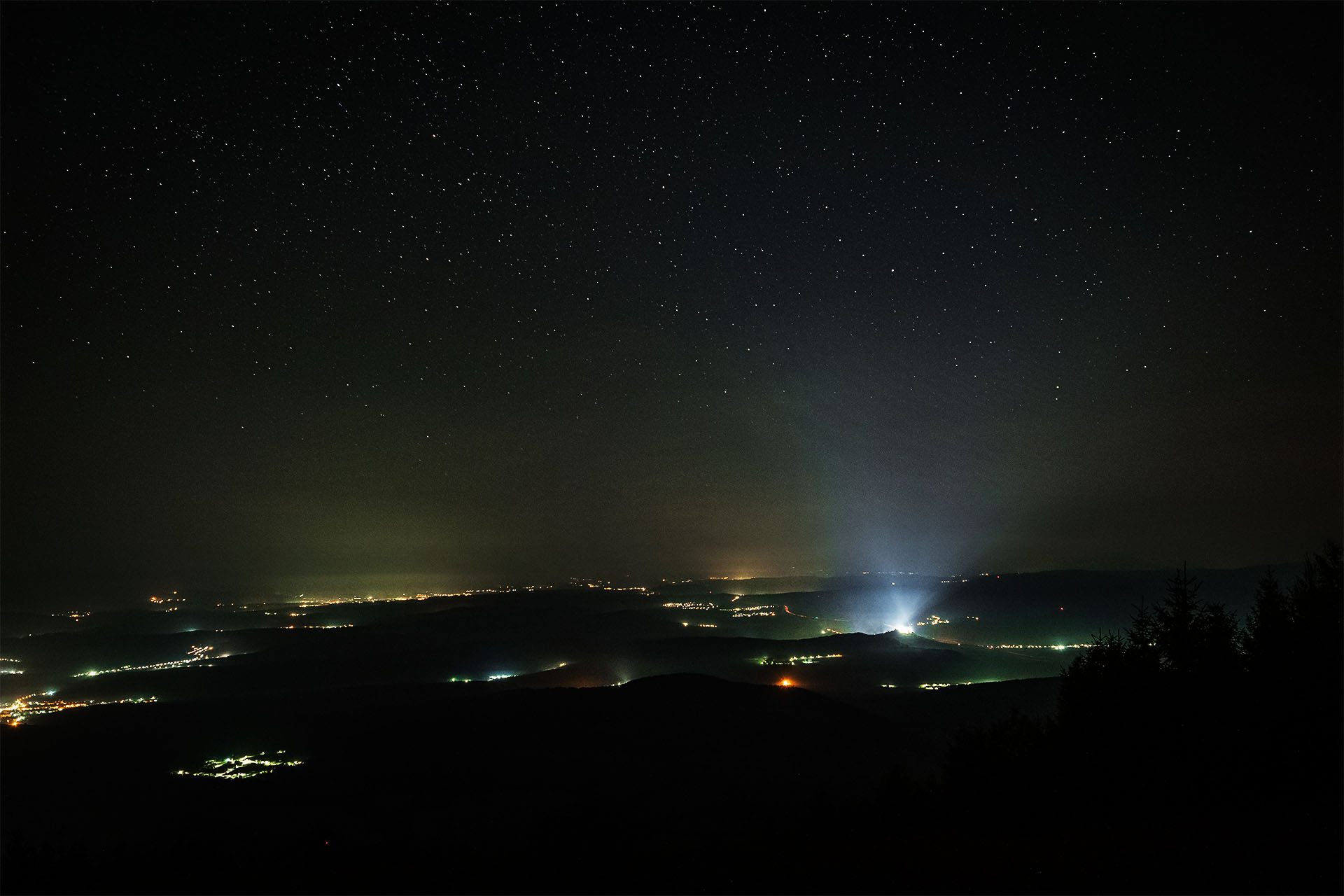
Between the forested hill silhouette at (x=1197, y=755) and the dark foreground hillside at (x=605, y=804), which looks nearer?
the forested hill silhouette at (x=1197, y=755)

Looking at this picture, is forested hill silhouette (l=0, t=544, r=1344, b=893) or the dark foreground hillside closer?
the dark foreground hillside

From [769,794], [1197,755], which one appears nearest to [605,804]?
[769,794]

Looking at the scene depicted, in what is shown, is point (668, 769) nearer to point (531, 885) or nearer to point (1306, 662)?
point (531, 885)

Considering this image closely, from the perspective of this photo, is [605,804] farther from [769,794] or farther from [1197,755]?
[1197,755]

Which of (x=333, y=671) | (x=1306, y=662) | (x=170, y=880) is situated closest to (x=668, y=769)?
(x=170, y=880)

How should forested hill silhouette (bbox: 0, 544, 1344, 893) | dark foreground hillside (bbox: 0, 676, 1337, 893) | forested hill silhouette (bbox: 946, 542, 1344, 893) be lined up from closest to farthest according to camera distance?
forested hill silhouette (bbox: 946, 542, 1344, 893) < dark foreground hillside (bbox: 0, 676, 1337, 893) < forested hill silhouette (bbox: 0, 544, 1344, 893)

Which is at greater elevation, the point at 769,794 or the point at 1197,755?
the point at 1197,755

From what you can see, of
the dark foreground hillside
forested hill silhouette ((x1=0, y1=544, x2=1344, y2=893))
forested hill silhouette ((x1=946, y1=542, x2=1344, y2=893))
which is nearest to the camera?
forested hill silhouette ((x1=946, y1=542, x2=1344, y2=893))

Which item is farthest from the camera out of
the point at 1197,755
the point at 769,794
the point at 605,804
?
the point at 769,794
